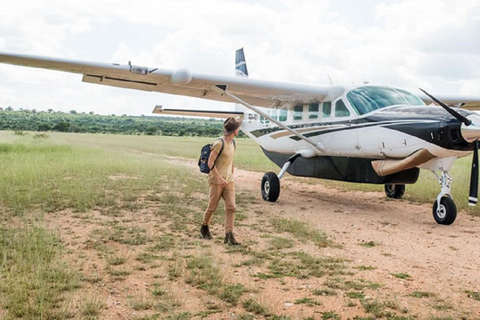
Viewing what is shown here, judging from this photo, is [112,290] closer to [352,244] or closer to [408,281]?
[408,281]

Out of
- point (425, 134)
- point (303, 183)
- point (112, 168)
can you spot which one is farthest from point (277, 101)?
point (112, 168)

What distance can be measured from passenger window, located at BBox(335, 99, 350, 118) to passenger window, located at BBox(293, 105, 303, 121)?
1454 millimetres

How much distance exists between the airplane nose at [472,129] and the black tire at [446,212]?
1.31m

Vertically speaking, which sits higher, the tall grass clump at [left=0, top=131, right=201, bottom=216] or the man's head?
the man's head

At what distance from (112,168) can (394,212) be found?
35.5ft

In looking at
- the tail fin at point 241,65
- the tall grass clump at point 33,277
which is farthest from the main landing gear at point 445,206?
Answer: the tail fin at point 241,65

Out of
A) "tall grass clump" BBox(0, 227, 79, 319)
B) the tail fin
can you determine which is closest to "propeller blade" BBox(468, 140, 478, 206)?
"tall grass clump" BBox(0, 227, 79, 319)

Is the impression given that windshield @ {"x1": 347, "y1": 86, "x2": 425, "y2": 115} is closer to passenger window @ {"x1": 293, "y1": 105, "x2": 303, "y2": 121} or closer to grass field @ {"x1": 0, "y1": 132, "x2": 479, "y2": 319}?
passenger window @ {"x1": 293, "y1": 105, "x2": 303, "y2": 121}

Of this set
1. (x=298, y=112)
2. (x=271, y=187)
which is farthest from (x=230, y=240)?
(x=298, y=112)

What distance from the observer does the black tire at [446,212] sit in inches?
323

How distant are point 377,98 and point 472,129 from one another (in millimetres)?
2424

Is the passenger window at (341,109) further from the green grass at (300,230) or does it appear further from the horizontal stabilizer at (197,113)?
the horizontal stabilizer at (197,113)

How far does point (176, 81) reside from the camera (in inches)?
390

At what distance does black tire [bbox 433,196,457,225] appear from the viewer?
26.9 feet
